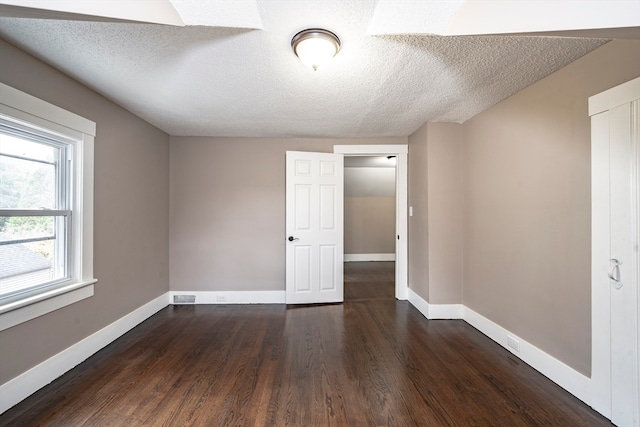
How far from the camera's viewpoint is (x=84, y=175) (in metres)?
2.33

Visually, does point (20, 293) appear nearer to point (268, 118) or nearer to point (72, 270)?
point (72, 270)

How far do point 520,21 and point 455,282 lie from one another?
2.73 metres

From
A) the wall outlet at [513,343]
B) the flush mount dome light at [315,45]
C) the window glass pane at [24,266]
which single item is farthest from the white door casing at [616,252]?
the window glass pane at [24,266]

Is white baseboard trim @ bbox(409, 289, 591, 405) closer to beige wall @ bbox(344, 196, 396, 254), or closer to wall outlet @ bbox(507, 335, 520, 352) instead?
wall outlet @ bbox(507, 335, 520, 352)

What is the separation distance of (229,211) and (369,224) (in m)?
4.48

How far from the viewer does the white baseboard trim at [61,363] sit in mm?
1742

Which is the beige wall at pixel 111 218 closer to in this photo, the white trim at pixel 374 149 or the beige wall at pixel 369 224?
the white trim at pixel 374 149

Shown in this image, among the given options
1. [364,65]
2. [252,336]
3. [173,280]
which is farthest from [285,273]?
[364,65]

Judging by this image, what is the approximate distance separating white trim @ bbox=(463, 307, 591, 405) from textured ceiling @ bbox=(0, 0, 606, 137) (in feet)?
7.12

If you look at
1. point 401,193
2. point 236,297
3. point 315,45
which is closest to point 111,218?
point 236,297

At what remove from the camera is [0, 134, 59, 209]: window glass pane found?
1.84 m

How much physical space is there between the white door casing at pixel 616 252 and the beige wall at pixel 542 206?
0.09 metres

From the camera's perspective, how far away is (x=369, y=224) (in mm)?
7469

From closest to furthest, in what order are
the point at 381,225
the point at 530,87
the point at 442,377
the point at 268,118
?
the point at 442,377
the point at 530,87
the point at 268,118
the point at 381,225
